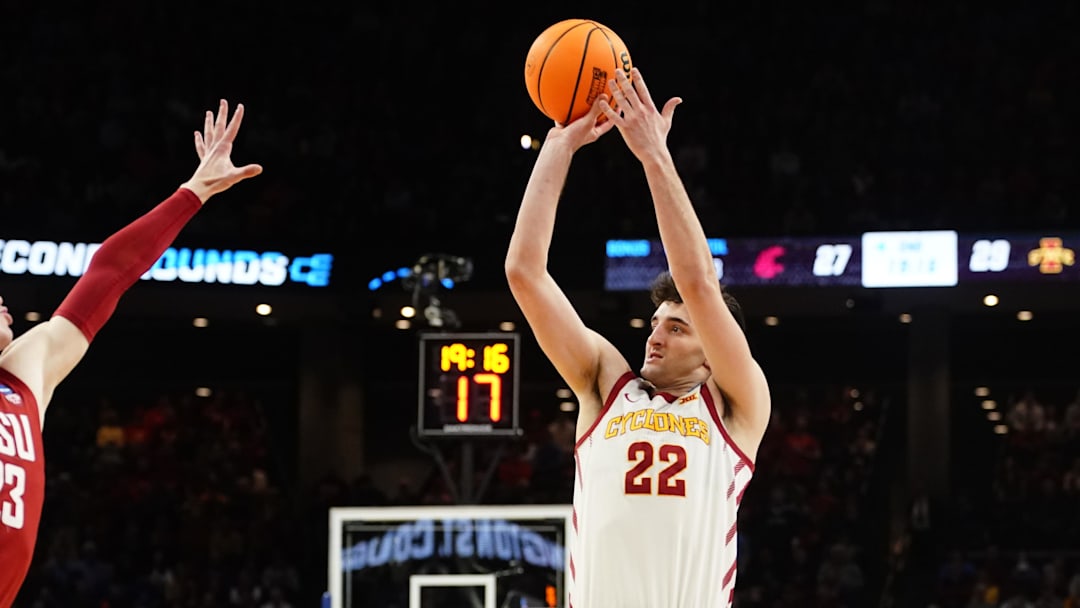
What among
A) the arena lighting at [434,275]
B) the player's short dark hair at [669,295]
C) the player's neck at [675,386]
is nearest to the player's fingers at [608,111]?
the player's short dark hair at [669,295]

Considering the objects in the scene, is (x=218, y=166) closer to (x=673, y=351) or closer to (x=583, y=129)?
(x=583, y=129)

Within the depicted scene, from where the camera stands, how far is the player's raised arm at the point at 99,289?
458 cm

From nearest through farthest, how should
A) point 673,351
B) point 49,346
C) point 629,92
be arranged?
1. point 629,92
2. point 673,351
3. point 49,346

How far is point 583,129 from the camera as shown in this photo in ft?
15.2

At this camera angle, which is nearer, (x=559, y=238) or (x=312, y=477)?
(x=559, y=238)

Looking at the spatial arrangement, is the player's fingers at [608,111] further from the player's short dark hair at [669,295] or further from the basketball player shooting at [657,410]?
the player's short dark hair at [669,295]

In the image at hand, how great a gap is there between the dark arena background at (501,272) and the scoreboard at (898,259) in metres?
0.03

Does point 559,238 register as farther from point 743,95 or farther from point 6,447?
point 6,447

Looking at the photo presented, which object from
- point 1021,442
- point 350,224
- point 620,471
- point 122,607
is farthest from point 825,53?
point 620,471

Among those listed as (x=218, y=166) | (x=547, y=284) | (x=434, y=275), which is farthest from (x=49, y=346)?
(x=434, y=275)

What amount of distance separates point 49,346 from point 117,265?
1.08ft

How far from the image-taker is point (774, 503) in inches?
690

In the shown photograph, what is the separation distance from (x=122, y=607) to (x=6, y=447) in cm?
1345

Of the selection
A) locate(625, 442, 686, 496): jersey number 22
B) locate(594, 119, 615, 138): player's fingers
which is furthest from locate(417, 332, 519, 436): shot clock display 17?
locate(625, 442, 686, 496): jersey number 22
